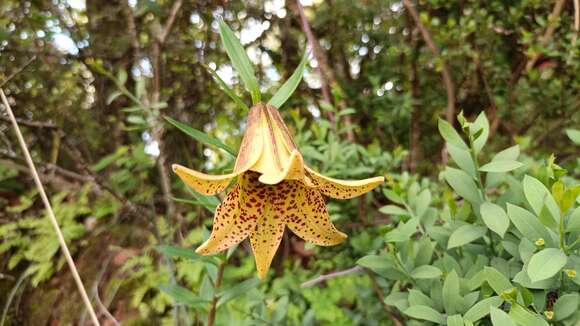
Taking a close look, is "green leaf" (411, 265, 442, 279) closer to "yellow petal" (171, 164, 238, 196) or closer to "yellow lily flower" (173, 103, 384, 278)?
"yellow lily flower" (173, 103, 384, 278)

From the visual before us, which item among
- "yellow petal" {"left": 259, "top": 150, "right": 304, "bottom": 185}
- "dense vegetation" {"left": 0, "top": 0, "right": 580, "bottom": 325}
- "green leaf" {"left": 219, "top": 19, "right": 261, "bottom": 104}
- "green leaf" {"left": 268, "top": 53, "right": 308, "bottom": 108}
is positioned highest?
"green leaf" {"left": 219, "top": 19, "right": 261, "bottom": 104}

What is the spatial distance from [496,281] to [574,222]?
0.34ft

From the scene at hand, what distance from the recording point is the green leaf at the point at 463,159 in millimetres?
697

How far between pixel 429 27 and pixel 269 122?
3.65 ft

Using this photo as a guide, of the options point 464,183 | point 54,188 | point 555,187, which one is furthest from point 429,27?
point 54,188

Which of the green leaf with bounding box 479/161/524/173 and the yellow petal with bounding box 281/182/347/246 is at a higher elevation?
the green leaf with bounding box 479/161/524/173

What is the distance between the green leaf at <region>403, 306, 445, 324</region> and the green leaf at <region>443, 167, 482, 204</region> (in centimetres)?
16

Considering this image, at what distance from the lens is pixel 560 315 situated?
0.55 meters

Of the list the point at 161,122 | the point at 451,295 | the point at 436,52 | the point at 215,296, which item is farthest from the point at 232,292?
the point at 436,52

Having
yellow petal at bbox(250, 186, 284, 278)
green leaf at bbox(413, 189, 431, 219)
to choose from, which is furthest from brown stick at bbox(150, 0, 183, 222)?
green leaf at bbox(413, 189, 431, 219)

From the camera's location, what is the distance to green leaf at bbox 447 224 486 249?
0.65m

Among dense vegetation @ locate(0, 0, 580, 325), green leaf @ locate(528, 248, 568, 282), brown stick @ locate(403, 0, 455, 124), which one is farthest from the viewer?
brown stick @ locate(403, 0, 455, 124)

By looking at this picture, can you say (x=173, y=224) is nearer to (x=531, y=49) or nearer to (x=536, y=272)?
(x=531, y=49)

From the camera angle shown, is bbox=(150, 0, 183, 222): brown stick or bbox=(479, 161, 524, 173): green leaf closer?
bbox=(479, 161, 524, 173): green leaf
